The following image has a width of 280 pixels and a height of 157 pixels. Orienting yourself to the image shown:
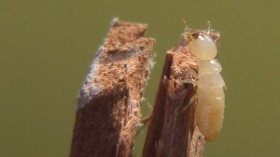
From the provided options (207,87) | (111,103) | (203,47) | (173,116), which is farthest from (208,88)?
(111,103)

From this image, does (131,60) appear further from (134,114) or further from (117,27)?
(117,27)

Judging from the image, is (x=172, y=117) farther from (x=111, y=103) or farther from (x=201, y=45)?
(x=201, y=45)

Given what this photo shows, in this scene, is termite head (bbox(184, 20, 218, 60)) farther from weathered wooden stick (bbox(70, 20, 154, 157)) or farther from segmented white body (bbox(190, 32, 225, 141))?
weathered wooden stick (bbox(70, 20, 154, 157))

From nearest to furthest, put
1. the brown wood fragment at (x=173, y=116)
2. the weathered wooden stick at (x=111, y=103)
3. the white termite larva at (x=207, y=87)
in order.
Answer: the weathered wooden stick at (x=111, y=103) < the brown wood fragment at (x=173, y=116) < the white termite larva at (x=207, y=87)

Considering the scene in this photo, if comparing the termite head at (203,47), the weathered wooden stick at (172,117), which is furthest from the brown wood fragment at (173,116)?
the termite head at (203,47)

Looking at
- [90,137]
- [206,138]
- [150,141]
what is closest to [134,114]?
[150,141]

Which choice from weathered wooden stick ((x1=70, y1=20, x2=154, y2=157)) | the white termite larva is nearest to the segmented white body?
the white termite larva

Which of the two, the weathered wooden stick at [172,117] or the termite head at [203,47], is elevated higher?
the termite head at [203,47]

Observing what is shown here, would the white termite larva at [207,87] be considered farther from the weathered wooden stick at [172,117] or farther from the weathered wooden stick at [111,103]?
the weathered wooden stick at [111,103]
